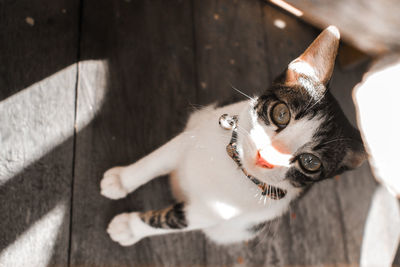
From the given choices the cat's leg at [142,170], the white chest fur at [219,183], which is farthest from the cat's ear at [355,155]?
the cat's leg at [142,170]

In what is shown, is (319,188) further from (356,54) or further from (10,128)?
(10,128)

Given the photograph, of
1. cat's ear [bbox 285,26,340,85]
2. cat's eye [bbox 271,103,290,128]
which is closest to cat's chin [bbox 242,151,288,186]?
cat's eye [bbox 271,103,290,128]

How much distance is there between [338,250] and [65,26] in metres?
1.53

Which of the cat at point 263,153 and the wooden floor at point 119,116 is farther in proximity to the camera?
the wooden floor at point 119,116

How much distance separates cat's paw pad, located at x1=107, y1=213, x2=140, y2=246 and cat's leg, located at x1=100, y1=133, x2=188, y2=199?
8 cm

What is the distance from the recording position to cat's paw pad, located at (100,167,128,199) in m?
1.15

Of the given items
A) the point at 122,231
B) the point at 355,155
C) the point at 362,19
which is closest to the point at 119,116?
the point at 122,231

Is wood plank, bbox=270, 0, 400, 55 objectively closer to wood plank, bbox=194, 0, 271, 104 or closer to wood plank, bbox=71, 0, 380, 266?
wood plank, bbox=71, 0, 380, 266

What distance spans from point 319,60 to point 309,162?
277 mm

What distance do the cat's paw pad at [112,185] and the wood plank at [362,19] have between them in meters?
1.14

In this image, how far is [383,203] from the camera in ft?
5.26

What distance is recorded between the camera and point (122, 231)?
→ 113cm

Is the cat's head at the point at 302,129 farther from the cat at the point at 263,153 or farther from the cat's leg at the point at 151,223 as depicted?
the cat's leg at the point at 151,223

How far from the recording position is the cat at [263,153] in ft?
2.79
